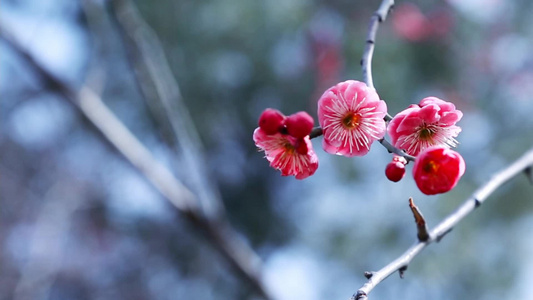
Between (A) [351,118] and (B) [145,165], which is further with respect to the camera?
(B) [145,165]

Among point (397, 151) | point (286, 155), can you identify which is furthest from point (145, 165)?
point (397, 151)

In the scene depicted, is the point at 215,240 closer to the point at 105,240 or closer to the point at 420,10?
the point at 420,10

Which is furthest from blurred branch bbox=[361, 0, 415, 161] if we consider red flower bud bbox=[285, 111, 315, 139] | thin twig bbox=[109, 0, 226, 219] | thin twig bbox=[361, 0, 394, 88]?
thin twig bbox=[109, 0, 226, 219]

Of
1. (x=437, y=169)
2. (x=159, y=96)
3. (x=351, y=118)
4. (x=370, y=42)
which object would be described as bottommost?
(x=437, y=169)

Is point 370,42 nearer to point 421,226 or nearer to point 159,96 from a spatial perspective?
point 421,226

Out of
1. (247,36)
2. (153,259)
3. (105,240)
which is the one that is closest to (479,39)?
(247,36)

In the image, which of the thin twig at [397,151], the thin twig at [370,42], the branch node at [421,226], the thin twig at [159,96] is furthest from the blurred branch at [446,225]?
the thin twig at [159,96]

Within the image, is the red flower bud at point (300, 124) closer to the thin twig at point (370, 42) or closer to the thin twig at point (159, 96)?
the thin twig at point (370, 42)
